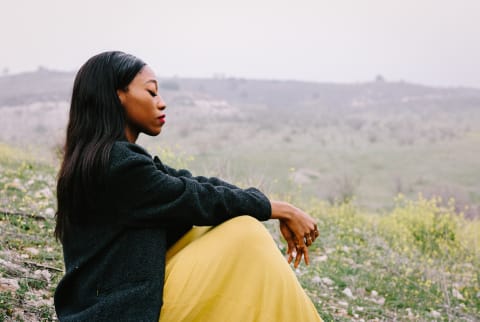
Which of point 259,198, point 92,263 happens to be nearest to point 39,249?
point 92,263

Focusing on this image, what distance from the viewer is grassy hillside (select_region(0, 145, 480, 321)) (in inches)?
120

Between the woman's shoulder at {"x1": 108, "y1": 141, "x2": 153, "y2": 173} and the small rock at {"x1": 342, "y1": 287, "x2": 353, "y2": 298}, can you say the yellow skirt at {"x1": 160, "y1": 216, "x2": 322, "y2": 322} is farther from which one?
the small rock at {"x1": 342, "y1": 287, "x2": 353, "y2": 298}

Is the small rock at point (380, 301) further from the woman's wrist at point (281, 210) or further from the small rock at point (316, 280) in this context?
the woman's wrist at point (281, 210)

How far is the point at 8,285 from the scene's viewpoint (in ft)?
9.01

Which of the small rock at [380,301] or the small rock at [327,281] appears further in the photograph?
the small rock at [327,281]

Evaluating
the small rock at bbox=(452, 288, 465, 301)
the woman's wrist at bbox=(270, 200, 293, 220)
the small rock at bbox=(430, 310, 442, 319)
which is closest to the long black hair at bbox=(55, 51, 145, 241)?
the woman's wrist at bbox=(270, 200, 293, 220)

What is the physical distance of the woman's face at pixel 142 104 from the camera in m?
1.99

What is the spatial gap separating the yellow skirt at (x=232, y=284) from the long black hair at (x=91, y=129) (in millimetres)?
414

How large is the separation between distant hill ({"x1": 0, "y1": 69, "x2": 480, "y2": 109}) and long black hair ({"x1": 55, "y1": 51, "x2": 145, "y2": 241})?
34724 mm

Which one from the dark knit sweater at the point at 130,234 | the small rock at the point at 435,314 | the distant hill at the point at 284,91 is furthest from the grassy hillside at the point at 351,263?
the distant hill at the point at 284,91

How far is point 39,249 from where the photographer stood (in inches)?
141

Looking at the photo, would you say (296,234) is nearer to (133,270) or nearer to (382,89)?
Answer: (133,270)

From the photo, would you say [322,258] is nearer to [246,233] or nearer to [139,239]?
[246,233]

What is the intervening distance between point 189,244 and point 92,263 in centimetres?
36
